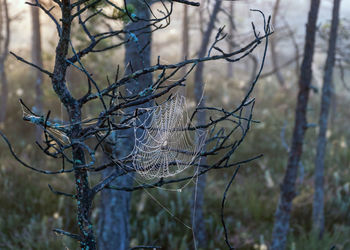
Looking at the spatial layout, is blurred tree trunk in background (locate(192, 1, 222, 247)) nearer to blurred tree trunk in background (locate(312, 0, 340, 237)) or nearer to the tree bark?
blurred tree trunk in background (locate(312, 0, 340, 237))

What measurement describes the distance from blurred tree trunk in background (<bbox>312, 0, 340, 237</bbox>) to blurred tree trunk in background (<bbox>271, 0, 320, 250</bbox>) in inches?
46.8

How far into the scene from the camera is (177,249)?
648cm

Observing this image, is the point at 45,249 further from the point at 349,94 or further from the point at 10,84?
the point at 349,94

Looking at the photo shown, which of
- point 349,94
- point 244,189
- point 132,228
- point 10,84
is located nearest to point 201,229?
point 132,228

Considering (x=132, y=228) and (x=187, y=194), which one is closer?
(x=132, y=228)

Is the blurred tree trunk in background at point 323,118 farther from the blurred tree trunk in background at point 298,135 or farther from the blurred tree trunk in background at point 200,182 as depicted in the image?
the blurred tree trunk in background at point 200,182

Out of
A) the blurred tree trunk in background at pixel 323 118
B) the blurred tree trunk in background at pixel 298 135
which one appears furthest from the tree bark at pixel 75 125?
the blurred tree trunk in background at pixel 323 118

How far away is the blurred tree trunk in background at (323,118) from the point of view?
21.2 feet

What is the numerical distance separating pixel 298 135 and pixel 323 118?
160cm

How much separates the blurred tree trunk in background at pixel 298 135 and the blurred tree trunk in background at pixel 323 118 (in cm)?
119

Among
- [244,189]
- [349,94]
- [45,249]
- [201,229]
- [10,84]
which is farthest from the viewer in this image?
[349,94]

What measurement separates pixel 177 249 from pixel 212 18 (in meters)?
4.14

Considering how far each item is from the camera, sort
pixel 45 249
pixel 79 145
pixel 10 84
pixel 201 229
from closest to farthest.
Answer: pixel 79 145 < pixel 45 249 < pixel 201 229 < pixel 10 84

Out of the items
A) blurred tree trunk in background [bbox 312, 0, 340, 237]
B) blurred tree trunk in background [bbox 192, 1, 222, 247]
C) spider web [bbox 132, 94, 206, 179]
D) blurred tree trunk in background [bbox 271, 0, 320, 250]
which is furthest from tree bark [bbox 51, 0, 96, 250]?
blurred tree trunk in background [bbox 312, 0, 340, 237]
